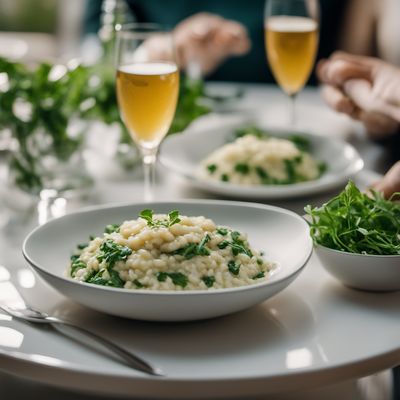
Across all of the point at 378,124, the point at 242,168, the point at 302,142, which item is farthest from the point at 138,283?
the point at 378,124

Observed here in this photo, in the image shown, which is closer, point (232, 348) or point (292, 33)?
point (232, 348)

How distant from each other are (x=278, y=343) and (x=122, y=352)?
23 centimetres

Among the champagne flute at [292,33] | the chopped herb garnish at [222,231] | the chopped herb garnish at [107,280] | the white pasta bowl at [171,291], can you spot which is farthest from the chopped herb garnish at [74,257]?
the champagne flute at [292,33]

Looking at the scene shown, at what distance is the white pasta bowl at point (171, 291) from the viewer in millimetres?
1005

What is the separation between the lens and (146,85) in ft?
5.17

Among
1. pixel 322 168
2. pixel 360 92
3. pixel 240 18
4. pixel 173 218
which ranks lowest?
pixel 240 18

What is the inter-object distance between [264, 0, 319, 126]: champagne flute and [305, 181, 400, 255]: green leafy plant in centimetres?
103

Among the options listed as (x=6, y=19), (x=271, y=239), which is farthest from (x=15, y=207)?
(x=6, y=19)

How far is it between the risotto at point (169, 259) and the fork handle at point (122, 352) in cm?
8

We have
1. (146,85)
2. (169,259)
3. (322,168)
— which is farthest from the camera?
(322,168)

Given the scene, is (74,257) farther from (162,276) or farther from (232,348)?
(232,348)

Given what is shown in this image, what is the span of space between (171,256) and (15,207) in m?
0.68

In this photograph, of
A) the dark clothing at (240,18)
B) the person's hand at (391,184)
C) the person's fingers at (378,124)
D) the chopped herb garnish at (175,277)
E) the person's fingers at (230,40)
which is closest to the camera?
the chopped herb garnish at (175,277)

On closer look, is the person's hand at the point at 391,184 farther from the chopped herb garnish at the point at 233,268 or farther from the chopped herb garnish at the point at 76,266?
the chopped herb garnish at the point at 76,266
